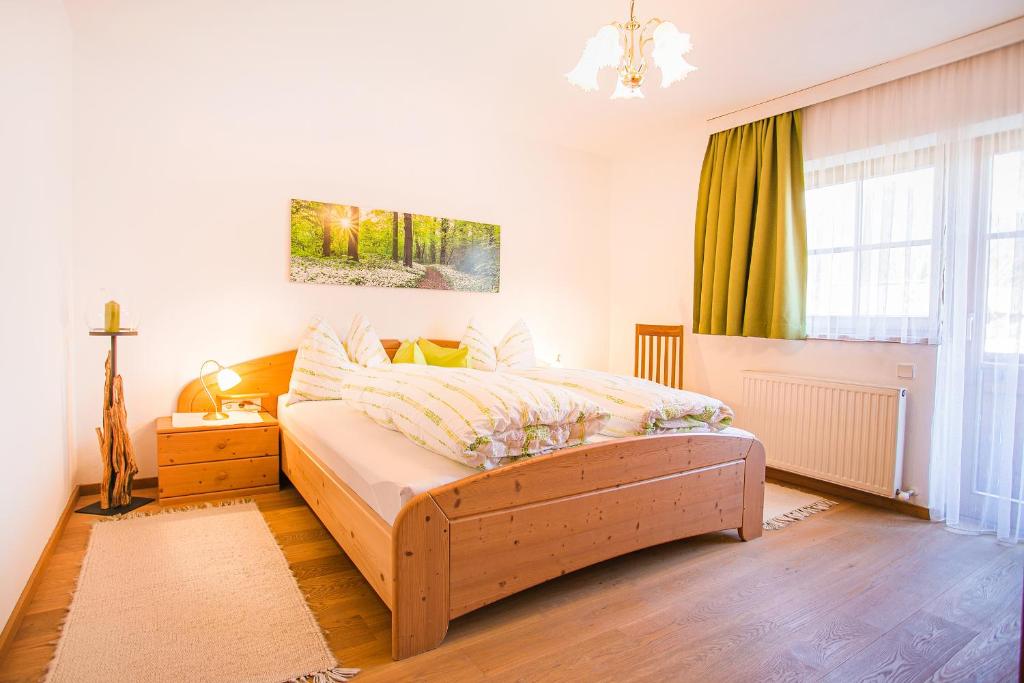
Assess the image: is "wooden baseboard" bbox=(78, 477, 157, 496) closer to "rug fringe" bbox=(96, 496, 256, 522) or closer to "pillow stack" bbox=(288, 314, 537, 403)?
"rug fringe" bbox=(96, 496, 256, 522)

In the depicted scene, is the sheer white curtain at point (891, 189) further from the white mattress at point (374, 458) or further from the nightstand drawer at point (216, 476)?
the nightstand drawer at point (216, 476)

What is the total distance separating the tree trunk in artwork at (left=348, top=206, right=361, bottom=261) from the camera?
3.74m

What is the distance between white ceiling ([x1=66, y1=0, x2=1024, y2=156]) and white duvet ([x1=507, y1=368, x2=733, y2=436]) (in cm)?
180

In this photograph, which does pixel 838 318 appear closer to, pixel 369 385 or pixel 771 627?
pixel 771 627

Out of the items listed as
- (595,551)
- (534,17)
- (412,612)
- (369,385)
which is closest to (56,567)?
(369,385)

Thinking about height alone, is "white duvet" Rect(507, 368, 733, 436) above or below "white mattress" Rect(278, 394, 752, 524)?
above

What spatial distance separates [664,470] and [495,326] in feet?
7.76

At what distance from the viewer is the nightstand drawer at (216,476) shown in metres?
2.89

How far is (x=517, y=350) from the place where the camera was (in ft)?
13.5

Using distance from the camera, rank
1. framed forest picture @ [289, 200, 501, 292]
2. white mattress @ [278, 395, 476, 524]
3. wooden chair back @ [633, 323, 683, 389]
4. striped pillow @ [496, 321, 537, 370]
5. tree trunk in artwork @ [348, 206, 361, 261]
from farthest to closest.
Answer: wooden chair back @ [633, 323, 683, 389] → striped pillow @ [496, 321, 537, 370] → tree trunk in artwork @ [348, 206, 361, 261] → framed forest picture @ [289, 200, 501, 292] → white mattress @ [278, 395, 476, 524]

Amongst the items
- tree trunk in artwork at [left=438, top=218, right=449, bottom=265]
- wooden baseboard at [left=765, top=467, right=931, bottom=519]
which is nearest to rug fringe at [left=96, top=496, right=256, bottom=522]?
tree trunk in artwork at [left=438, top=218, right=449, bottom=265]

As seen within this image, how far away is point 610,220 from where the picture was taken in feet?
16.7

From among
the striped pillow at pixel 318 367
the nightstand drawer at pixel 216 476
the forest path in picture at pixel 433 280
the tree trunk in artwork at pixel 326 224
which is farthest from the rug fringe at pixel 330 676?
the forest path in picture at pixel 433 280

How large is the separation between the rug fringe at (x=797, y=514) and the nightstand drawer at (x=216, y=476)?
111 inches
